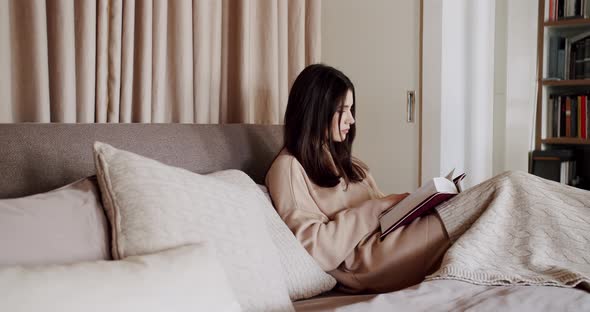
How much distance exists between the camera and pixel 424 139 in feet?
A: 8.11

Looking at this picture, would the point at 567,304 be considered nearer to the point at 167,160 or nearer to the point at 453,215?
the point at 453,215

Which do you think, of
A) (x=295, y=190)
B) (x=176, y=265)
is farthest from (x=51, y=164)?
(x=295, y=190)

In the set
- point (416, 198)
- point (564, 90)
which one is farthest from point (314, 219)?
point (564, 90)

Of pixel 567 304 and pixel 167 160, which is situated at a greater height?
pixel 167 160

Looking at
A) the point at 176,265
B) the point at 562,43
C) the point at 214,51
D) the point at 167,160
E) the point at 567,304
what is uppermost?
the point at 562,43

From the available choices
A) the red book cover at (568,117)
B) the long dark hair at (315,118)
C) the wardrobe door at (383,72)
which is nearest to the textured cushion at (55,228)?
the long dark hair at (315,118)

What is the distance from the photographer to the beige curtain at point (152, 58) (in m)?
1.22

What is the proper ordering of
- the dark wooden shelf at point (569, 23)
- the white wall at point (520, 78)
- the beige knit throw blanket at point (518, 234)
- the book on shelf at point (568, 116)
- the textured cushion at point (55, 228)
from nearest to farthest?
the textured cushion at point (55, 228)
the beige knit throw blanket at point (518, 234)
the dark wooden shelf at point (569, 23)
the book on shelf at point (568, 116)
the white wall at point (520, 78)

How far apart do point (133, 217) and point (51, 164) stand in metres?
0.27

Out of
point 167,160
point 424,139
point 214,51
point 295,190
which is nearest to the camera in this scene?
point 167,160

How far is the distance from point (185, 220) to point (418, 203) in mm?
705

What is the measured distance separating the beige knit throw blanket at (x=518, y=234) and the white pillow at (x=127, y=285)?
1.84 ft

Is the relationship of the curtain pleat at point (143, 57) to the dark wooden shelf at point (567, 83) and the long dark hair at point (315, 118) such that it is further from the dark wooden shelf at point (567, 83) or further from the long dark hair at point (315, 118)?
the dark wooden shelf at point (567, 83)

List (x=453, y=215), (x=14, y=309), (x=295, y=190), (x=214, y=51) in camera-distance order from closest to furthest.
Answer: (x=14, y=309) < (x=453, y=215) < (x=295, y=190) < (x=214, y=51)
